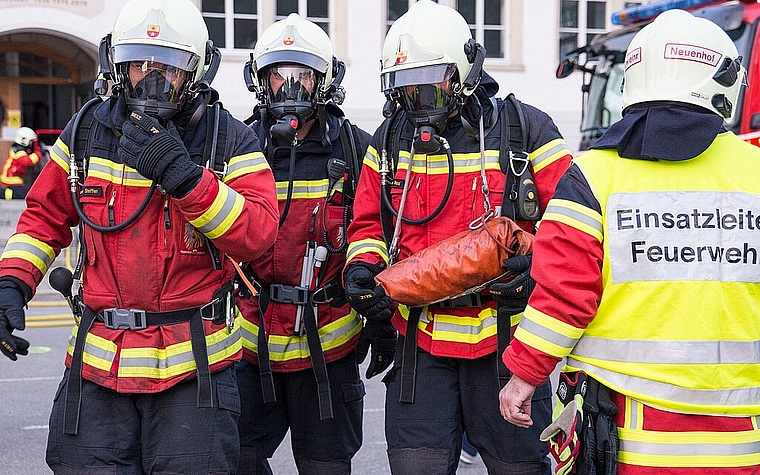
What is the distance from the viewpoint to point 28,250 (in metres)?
3.18

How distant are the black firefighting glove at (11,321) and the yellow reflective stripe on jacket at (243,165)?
2.56ft

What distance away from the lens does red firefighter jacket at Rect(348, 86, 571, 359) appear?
3418mm

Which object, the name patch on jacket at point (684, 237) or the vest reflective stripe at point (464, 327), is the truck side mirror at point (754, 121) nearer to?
the vest reflective stripe at point (464, 327)

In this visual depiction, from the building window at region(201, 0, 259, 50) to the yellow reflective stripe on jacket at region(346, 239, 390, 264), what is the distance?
14529mm

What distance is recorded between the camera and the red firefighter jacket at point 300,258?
153 inches

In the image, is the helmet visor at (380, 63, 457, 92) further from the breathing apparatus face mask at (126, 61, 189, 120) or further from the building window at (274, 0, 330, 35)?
the building window at (274, 0, 330, 35)

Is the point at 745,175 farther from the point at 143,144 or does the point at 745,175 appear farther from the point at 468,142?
the point at 143,144

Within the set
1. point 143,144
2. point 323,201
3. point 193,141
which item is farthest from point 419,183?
point 143,144

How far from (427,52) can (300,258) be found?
3.32 feet

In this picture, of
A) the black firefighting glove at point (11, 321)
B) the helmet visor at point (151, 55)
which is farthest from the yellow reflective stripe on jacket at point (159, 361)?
the helmet visor at point (151, 55)

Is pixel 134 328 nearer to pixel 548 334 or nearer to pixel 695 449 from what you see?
pixel 548 334

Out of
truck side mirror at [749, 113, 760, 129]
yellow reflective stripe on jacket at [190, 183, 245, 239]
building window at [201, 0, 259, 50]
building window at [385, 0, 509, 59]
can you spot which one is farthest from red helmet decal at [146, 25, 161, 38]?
building window at [385, 0, 509, 59]

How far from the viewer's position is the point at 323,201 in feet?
13.0

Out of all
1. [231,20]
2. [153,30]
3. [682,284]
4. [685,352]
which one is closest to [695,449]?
[685,352]
